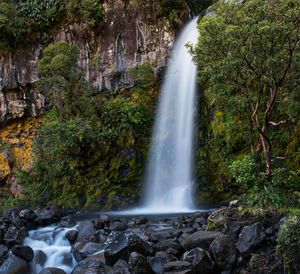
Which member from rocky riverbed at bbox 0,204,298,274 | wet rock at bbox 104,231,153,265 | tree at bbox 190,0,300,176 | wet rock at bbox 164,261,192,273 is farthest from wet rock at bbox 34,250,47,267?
tree at bbox 190,0,300,176

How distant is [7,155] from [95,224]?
39.0 ft

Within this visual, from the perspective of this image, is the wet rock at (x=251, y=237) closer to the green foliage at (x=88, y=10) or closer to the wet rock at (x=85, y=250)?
the wet rock at (x=85, y=250)

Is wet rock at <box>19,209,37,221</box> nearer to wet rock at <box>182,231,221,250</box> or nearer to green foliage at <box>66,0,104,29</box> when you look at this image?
wet rock at <box>182,231,221,250</box>

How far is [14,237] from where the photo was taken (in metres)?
6.58

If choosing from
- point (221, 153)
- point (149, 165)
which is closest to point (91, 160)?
point (149, 165)

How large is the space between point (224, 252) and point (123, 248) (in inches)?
68.1

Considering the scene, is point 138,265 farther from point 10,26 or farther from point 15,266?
point 10,26

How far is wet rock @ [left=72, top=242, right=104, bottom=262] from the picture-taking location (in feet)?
18.3

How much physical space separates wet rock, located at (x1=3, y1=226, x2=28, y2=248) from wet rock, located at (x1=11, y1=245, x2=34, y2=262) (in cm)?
101

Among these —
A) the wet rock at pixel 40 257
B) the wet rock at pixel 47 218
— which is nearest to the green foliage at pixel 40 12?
the wet rock at pixel 47 218

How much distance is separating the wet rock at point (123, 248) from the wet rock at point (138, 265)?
40cm

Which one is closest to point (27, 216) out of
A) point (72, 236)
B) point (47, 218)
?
point (47, 218)

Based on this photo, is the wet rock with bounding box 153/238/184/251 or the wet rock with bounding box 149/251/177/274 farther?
the wet rock with bounding box 153/238/184/251

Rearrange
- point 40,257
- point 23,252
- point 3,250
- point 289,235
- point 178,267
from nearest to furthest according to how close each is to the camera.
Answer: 1. point 289,235
2. point 178,267
3. point 23,252
4. point 40,257
5. point 3,250
